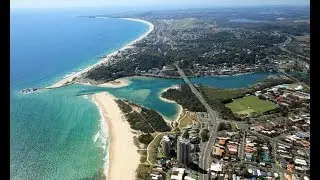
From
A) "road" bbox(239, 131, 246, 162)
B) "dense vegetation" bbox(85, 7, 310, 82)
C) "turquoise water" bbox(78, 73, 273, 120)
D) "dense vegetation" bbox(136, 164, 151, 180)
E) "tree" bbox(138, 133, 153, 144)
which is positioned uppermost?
"dense vegetation" bbox(85, 7, 310, 82)

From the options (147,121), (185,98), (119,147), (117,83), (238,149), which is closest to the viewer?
(119,147)

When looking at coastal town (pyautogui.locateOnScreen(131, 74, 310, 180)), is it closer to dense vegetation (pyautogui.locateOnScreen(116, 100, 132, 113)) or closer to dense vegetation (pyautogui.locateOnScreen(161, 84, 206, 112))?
dense vegetation (pyautogui.locateOnScreen(161, 84, 206, 112))

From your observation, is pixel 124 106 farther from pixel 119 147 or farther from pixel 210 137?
pixel 210 137

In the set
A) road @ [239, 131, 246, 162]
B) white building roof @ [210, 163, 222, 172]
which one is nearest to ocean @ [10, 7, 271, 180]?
road @ [239, 131, 246, 162]

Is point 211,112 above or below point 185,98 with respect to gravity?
below

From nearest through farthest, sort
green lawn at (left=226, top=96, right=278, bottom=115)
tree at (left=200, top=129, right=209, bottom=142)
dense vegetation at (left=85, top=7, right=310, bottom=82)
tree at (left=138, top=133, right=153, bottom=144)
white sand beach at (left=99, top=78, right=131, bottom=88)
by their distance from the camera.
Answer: tree at (left=138, top=133, right=153, bottom=144) → tree at (left=200, top=129, right=209, bottom=142) → green lawn at (left=226, top=96, right=278, bottom=115) → white sand beach at (left=99, top=78, right=131, bottom=88) → dense vegetation at (left=85, top=7, right=310, bottom=82)

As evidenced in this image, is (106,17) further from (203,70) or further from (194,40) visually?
(203,70)

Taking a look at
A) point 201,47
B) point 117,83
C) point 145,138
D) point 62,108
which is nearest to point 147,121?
point 145,138

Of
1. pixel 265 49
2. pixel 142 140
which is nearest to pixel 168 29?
pixel 265 49
